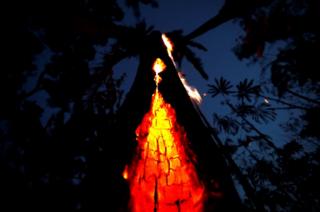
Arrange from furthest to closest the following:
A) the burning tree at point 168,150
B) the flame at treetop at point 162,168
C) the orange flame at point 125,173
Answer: the flame at treetop at point 162,168 < the burning tree at point 168,150 < the orange flame at point 125,173

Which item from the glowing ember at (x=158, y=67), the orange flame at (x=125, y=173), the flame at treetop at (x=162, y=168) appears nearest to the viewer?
the orange flame at (x=125, y=173)

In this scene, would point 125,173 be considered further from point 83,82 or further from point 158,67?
point 83,82

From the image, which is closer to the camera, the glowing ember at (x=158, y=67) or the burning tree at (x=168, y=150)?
the burning tree at (x=168, y=150)

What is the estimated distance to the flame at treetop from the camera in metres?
3.21

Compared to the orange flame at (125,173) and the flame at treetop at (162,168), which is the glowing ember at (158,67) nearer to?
the flame at treetop at (162,168)

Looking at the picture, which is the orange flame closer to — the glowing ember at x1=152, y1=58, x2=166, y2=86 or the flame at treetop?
the flame at treetop

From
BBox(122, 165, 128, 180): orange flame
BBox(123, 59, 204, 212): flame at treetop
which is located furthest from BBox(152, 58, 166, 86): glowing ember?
BBox(122, 165, 128, 180): orange flame

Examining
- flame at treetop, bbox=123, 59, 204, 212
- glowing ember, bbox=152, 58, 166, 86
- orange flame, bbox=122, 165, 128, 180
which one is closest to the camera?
orange flame, bbox=122, 165, 128, 180

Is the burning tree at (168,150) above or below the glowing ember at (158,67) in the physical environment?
below

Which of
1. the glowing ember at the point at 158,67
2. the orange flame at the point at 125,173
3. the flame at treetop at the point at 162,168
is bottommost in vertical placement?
the orange flame at the point at 125,173

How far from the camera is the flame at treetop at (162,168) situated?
321 cm

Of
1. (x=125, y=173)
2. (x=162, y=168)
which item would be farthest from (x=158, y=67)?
(x=125, y=173)

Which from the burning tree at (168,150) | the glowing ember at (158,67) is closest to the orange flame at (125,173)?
the burning tree at (168,150)

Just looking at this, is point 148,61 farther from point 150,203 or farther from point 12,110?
point 12,110
